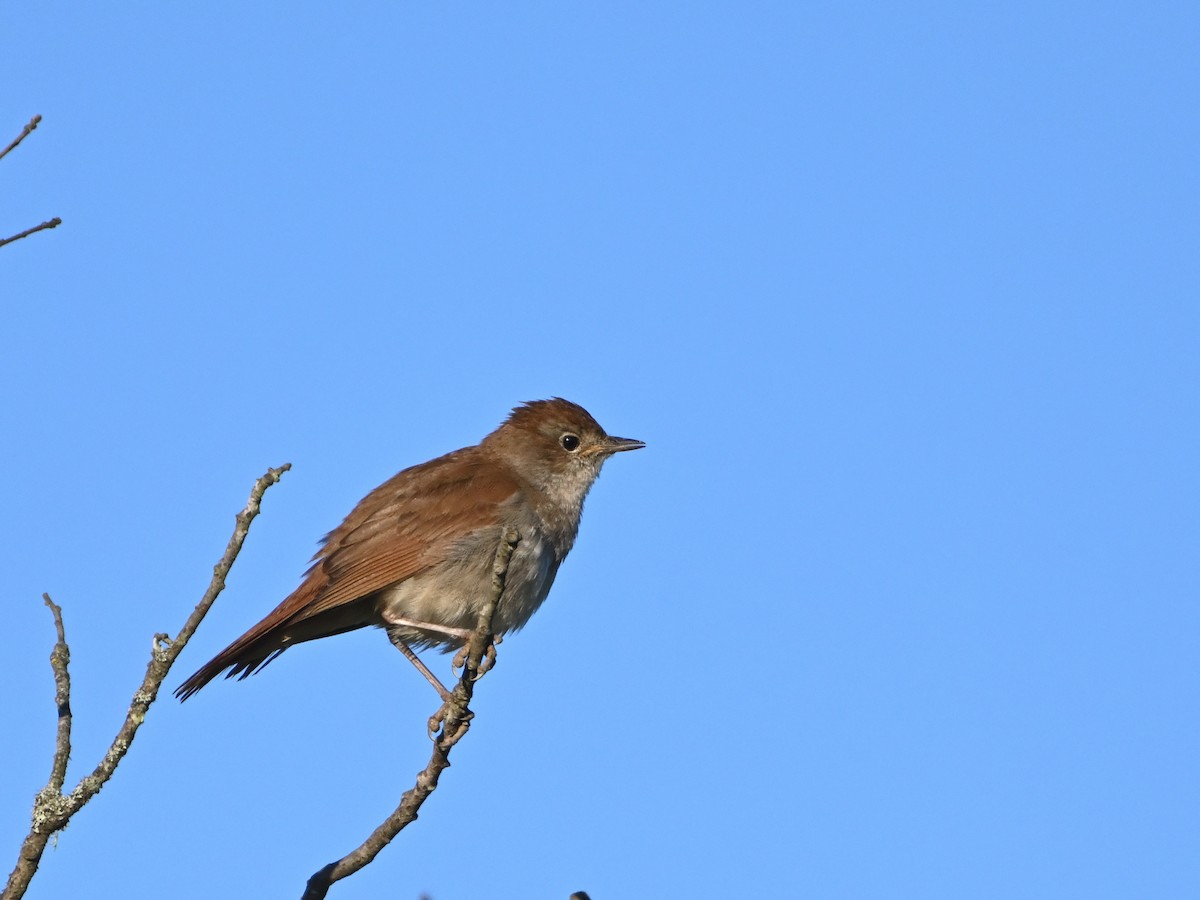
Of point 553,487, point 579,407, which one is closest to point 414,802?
point 553,487

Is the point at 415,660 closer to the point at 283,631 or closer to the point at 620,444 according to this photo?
the point at 283,631

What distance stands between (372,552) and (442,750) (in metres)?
2.82

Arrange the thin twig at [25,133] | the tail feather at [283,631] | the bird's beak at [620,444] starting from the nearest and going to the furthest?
the thin twig at [25,133]
the tail feather at [283,631]
the bird's beak at [620,444]

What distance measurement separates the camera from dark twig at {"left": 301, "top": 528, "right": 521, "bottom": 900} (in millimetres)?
5223

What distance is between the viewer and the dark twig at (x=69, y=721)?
412 centimetres

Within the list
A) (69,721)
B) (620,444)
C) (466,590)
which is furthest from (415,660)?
(69,721)

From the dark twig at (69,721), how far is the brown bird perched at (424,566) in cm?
338

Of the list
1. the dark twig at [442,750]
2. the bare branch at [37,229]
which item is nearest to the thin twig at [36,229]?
the bare branch at [37,229]

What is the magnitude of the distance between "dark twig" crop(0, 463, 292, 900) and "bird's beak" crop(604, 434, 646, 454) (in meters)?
5.39

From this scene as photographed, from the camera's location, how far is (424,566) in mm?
8367

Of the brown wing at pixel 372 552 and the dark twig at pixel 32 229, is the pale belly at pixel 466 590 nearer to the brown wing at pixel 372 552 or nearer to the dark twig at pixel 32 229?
the brown wing at pixel 372 552

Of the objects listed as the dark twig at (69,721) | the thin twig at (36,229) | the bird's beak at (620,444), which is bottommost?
the dark twig at (69,721)

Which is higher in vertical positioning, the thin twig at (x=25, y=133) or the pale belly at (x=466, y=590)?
the pale belly at (x=466, y=590)

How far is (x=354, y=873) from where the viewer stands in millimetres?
5273
